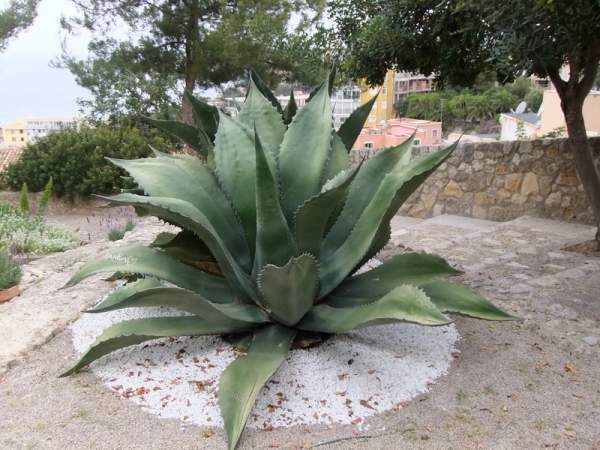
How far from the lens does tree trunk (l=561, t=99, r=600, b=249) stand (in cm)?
426

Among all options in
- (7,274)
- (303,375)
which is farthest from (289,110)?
(7,274)

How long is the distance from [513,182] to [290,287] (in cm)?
510

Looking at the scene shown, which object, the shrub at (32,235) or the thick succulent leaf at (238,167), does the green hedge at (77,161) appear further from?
the thick succulent leaf at (238,167)

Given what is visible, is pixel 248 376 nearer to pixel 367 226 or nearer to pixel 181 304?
pixel 181 304

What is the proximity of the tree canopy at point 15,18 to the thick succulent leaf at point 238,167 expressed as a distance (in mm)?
12866

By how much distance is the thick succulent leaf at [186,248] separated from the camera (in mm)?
2107

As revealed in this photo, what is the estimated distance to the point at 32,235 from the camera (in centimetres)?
538

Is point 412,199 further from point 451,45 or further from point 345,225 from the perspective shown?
point 345,225

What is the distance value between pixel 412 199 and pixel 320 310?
5.40 m

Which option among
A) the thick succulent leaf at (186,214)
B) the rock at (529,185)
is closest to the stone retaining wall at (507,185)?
the rock at (529,185)

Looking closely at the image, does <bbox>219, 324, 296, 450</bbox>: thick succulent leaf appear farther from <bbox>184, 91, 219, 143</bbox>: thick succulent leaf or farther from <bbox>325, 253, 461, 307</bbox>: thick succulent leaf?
<bbox>184, 91, 219, 143</bbox>: thick succulent leaf

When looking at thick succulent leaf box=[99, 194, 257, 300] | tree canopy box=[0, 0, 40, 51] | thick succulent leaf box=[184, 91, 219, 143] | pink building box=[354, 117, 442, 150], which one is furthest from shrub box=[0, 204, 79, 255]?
pink building box=[354, 117, 442, 150]

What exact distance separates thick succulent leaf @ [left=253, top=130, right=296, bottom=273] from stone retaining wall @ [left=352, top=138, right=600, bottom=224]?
4.77 meters

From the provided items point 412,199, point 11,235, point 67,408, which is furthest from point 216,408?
point 412,199
